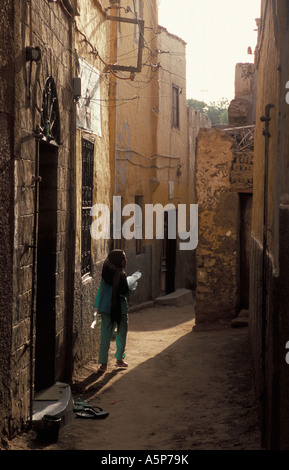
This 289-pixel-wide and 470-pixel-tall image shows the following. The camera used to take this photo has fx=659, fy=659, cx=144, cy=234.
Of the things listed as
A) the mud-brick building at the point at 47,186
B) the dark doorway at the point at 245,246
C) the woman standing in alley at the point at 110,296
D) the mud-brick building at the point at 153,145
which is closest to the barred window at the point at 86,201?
the mud-brick building at the point at 47,186

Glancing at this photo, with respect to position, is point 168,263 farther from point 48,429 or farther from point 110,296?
point 48,429

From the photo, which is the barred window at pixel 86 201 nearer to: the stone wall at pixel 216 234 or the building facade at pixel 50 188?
the building facade at pixel 50 188

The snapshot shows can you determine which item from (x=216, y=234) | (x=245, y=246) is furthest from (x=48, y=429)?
(x=245, y=246)

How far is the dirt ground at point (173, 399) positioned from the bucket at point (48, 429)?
0.18ft

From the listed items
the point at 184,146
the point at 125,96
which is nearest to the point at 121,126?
the point at 125,96

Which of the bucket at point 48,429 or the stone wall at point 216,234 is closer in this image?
the bucket at point 48,429

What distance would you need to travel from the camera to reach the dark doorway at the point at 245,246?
1134 cm

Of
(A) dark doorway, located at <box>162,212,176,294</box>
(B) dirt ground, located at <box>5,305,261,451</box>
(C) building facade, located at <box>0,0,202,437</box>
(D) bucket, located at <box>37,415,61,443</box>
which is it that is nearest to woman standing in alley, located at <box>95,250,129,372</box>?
(C) building facade, located at <box>0,0,202,437</box>

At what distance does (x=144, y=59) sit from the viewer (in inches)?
629

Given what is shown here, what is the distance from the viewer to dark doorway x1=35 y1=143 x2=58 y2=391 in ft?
21.4

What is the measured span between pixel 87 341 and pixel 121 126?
6715 mm

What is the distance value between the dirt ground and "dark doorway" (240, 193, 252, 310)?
32.1 inches

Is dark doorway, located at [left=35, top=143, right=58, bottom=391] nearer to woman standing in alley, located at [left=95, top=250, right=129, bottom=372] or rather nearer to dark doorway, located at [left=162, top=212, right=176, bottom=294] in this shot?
woman standing in alley, located at [left=95, top=250, right=129, bottom=372]

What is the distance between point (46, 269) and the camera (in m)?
6.59
